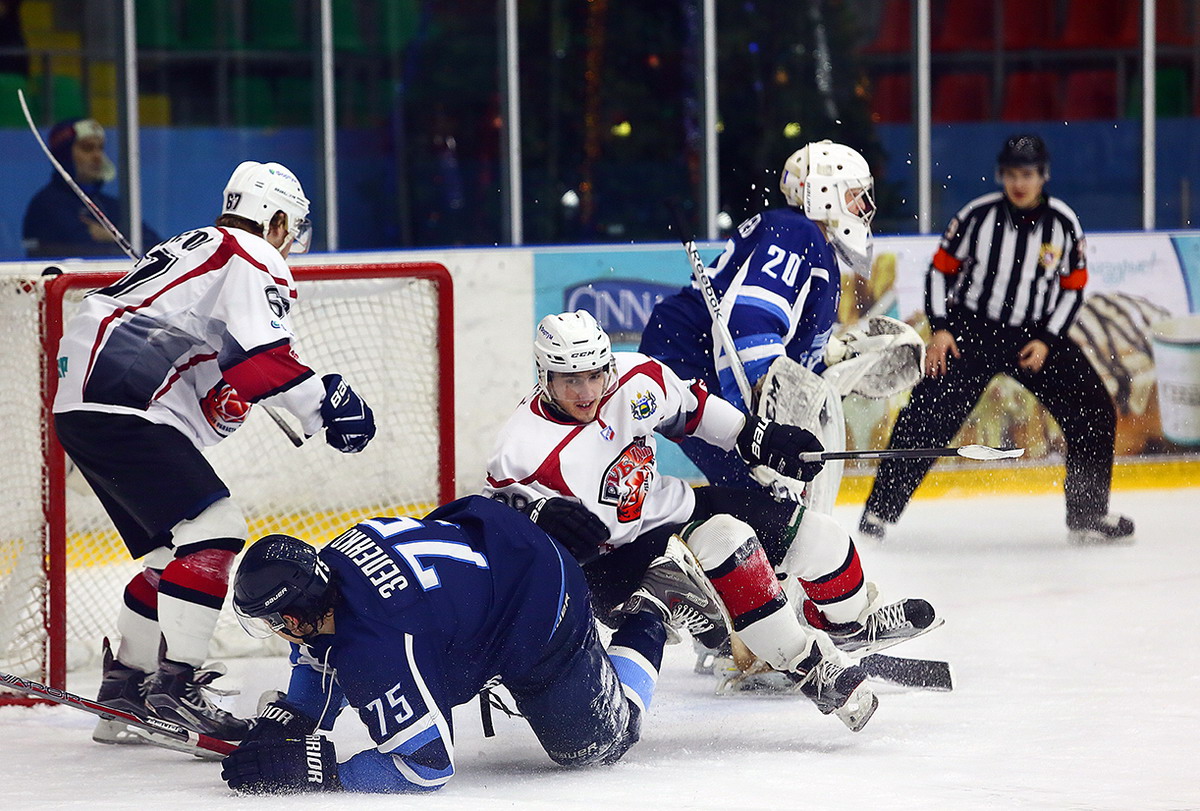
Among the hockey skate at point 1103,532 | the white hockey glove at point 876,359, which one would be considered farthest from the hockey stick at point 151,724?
the hockey skate at point 1103,532

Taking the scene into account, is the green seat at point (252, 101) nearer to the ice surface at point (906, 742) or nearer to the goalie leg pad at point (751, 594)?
the ice surface at point (906, 742)

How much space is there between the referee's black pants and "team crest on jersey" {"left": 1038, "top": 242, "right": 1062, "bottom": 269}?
8.3 inches

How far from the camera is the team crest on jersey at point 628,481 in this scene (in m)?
3.15

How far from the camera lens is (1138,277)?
241 inches

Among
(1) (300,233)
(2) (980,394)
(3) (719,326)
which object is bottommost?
(2) (980,394)

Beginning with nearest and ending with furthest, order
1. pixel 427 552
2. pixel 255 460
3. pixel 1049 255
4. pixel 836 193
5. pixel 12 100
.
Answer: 1. pixel 427 552
2. pixel 836 193
3. pixel 255 460
4. pixel 1049 255
5. pixel 12 100

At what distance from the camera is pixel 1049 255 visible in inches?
211

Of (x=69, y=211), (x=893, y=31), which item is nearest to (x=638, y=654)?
(x=69, y=211)

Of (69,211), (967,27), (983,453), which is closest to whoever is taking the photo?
(983,453)

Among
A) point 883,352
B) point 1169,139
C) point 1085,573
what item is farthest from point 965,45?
point 883,352

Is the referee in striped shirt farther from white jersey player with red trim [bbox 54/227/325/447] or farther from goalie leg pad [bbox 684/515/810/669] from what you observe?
white jersey player with red trim [bbox 54/227/325/447]

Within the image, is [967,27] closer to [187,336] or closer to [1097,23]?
[1097,23]

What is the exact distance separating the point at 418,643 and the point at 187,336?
852 millimetres

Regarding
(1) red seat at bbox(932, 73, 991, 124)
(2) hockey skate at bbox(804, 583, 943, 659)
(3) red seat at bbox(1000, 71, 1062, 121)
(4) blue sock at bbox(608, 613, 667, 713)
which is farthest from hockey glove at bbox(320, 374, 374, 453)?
(3) red seat at bbox(1000, 71, 1062, 121)
